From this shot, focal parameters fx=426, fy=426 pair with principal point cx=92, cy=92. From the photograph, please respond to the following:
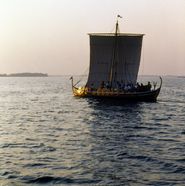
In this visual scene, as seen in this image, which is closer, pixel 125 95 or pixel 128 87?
pixel 125 95

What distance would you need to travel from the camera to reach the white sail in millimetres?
68000

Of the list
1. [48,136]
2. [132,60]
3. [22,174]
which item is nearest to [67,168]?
[22,174]

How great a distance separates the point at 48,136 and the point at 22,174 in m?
11.0

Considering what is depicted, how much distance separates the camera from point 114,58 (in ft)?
221

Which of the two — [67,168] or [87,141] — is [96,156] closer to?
[67,168]

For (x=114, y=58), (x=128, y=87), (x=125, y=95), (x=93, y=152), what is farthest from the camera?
(x=114, y=58)

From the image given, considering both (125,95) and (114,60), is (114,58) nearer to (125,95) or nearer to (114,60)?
(114,60)

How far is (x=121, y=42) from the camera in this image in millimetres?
68438

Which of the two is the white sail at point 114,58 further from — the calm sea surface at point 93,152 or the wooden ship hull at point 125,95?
the calm sea surface at point 93,152

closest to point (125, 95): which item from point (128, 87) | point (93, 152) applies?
point (128, 87)

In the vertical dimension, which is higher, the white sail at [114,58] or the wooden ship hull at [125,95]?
the white sail at [114,58]

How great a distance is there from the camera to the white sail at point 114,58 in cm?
6800

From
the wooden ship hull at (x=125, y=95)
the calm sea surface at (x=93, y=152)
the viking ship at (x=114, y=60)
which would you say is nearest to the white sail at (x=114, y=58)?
the viking ship at (x=114, y=60)

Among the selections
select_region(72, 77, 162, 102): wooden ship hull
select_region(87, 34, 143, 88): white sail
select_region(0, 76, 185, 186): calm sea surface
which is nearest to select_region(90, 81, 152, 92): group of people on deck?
select_region(72, 77, 162, 102): wooden ship hull
